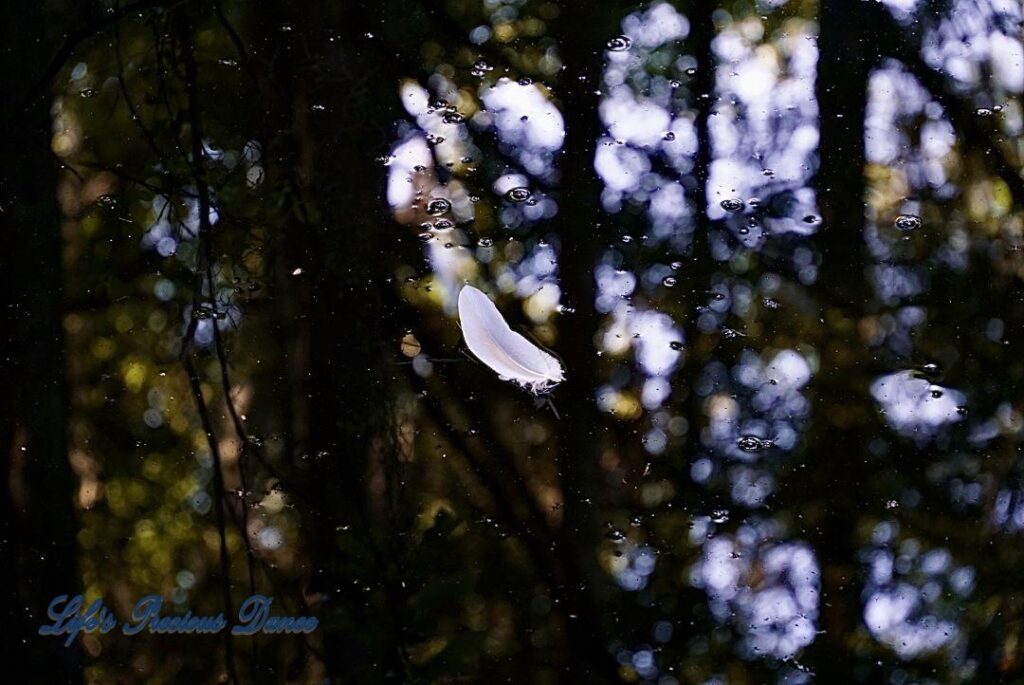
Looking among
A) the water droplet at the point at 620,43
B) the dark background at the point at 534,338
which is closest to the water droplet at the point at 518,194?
the dark background at the point at 534,338

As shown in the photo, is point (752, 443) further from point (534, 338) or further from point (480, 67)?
point (480, 67)

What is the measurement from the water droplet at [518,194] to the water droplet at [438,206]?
0.04m

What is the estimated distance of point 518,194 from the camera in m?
0.59

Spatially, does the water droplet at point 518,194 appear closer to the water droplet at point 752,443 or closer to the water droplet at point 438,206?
the water droplet at point 438,206

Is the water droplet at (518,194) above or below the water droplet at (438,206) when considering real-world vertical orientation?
above

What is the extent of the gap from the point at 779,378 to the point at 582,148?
20 cm

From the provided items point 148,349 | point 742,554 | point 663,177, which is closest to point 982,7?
point 663,177

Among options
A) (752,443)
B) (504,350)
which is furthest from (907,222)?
(504,350)

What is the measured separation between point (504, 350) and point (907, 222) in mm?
288

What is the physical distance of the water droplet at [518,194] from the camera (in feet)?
1.93

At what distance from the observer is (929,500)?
0.58 meters

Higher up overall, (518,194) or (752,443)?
(518,194)

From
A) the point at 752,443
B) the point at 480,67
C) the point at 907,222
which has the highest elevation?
the point at 480,67

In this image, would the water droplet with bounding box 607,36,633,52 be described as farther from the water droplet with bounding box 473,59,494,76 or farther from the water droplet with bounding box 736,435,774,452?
the water droplet with bounding box 736,435,774,452
